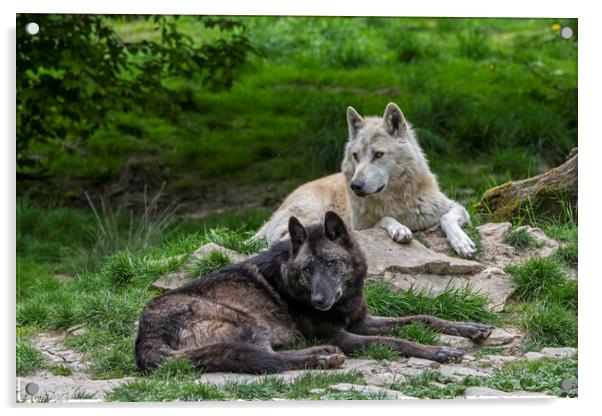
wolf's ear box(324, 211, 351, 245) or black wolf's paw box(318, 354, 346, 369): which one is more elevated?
wolf's ear box(324, 211, 351, 245)

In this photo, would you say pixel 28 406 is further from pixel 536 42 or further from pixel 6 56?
pixel 536 42

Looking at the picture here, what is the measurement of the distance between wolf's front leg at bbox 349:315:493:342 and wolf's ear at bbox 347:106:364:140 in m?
1.55

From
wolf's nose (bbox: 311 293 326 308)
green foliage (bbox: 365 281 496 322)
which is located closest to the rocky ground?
green foliage (bbox: 365 281 496 322)

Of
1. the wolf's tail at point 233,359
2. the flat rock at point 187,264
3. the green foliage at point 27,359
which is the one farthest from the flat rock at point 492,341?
the green foliage at point 27,359

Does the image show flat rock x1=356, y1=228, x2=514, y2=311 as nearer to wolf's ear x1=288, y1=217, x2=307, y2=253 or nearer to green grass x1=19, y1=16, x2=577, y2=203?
wolf's ear x1=288, y1=217, x2=307, y2=253

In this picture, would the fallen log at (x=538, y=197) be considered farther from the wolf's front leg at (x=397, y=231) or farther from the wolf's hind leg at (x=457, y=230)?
the wolf's front leg at (x=397, y=231)

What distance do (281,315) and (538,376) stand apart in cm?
153

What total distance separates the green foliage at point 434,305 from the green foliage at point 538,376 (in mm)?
498

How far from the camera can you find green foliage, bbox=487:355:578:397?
596 centimetres

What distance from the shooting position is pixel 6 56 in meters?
6.16

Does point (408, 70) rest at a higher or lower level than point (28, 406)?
higher

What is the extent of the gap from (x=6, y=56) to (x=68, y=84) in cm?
174

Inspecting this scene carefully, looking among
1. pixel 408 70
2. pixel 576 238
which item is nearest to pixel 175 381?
pixel 576 238

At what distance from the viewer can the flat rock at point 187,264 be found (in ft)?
22.7
